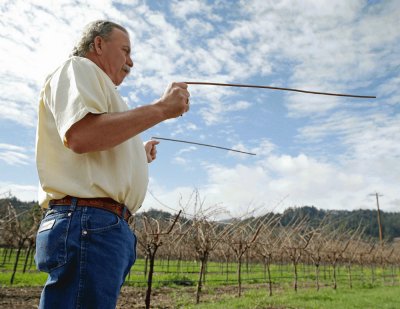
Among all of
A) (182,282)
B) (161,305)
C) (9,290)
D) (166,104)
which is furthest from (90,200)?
(182,282)

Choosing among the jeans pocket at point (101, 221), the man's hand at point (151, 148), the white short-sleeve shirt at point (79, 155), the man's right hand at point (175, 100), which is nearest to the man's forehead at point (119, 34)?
the white short-sleeve shirt at point (79, 155)

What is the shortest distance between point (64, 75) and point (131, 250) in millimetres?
719

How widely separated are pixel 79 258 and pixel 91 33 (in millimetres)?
930

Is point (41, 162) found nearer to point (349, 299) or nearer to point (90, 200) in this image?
point (90, 200)

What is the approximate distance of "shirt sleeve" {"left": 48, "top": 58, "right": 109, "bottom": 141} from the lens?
3.97 ft

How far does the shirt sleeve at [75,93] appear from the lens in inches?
47.6

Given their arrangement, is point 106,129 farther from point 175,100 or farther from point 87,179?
point 175,100

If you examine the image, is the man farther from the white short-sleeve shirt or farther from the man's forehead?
the man's forehead

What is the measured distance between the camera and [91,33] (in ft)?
5.04

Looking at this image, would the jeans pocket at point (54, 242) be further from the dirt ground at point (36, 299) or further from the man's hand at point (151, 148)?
the dirt ground at point (36, 299)

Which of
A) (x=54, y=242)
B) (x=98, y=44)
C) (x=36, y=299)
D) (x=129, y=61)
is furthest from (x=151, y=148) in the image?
(x=36, y=299)

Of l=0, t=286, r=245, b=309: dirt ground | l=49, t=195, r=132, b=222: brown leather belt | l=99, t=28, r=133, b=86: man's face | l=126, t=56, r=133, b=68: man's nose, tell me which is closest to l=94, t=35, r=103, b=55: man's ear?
l=99, t=28, r=133, b=86: man's face

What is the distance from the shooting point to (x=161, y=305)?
11.6 meters

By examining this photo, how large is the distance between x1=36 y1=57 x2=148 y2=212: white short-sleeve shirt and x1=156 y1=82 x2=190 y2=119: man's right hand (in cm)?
20
